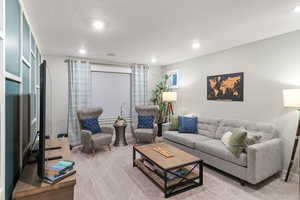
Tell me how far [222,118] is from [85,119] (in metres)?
3.30

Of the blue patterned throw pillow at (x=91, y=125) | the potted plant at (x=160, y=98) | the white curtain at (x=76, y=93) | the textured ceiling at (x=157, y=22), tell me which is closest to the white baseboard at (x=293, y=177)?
the textured ceiling at (x=157, y=22)

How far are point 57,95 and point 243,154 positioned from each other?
4.36 metres

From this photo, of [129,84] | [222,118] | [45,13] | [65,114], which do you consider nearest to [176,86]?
[129,84]

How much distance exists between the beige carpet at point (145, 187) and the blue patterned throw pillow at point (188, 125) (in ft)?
3.49

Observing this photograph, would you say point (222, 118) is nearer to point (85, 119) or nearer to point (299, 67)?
point (299, 67)

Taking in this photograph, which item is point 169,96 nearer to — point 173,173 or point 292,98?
point 173,173

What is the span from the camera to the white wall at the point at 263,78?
8.79ft

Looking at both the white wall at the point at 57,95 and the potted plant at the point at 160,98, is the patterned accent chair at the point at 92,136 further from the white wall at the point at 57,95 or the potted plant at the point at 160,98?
the potted plant at the point at 160,98

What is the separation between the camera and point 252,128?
296 cm

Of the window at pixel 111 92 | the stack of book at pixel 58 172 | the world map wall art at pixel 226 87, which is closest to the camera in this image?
the stack of book at pixel 58 172

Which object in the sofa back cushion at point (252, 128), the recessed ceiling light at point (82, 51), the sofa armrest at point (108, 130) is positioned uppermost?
the recessed ceiling light at point (82, 51)

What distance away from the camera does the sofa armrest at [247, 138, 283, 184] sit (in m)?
2.27

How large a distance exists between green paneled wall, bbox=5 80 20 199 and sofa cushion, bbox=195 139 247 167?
272 centimetres

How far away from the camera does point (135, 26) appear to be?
247 cm
